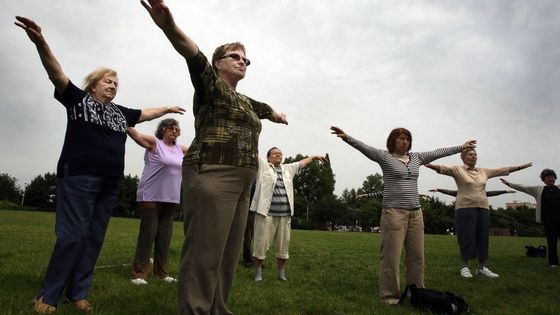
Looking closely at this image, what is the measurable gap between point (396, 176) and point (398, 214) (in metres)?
0.60

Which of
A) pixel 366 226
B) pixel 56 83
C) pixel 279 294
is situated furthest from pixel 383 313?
pixel 366 226

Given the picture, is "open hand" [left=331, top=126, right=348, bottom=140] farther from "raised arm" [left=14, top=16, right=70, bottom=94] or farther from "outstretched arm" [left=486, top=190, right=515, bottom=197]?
"outstretched arm" [left=486, top=190, right=515, bottom=197]

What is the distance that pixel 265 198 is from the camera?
7469 mm

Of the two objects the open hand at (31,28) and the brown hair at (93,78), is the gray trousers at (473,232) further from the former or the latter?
the open hand at (31,28)

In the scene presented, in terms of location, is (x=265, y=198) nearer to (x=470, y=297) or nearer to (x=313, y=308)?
(x=313, y=308)

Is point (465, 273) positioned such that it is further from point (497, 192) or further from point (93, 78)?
point (93, 78)

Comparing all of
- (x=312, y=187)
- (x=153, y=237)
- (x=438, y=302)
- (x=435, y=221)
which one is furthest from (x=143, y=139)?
(x=435, y=221)

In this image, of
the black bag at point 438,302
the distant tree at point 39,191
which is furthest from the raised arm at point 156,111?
the distant tree at point 39,191

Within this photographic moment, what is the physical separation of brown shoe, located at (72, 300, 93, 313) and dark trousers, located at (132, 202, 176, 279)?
180 centimetres

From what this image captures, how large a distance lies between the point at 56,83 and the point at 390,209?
469 cm

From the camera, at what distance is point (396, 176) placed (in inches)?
243

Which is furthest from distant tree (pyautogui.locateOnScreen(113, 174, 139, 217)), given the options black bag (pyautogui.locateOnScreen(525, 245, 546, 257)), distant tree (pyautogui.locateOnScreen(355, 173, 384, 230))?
black bag (pyautogui.locateOnScreen(525, 245, 546, 257))

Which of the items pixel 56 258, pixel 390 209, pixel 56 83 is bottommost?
pixel 56 258

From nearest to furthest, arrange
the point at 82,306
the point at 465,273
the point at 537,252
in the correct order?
the point at 82,306, the point at 465,273, the point at 537,252
